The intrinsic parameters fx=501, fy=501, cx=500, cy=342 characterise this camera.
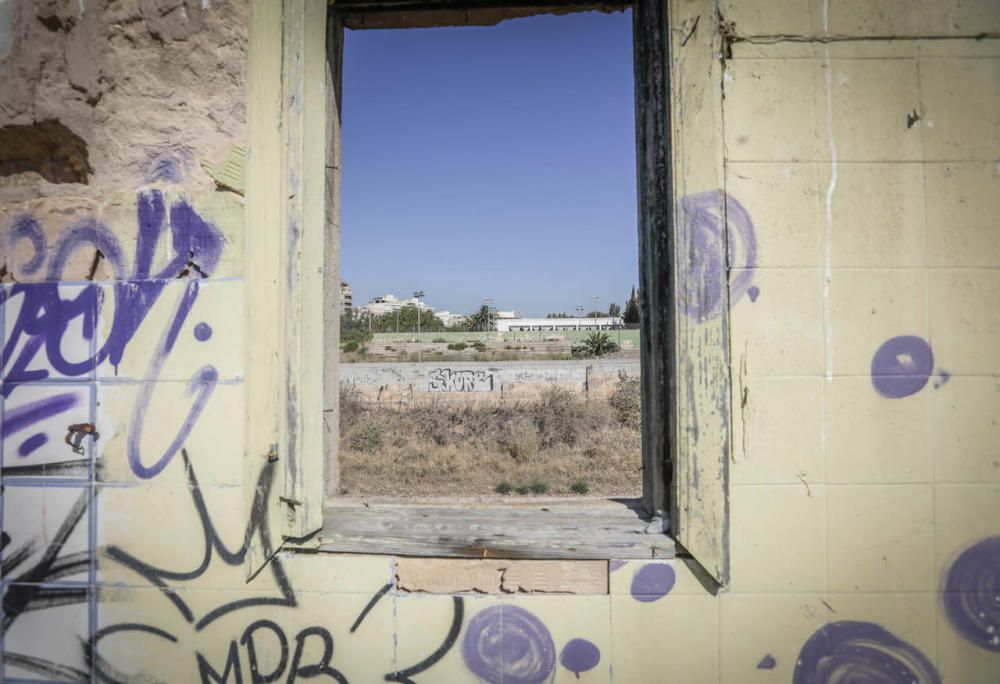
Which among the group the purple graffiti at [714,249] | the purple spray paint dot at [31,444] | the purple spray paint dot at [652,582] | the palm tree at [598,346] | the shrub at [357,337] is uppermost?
the shrub at [357,337]

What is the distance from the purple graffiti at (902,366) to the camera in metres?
1.73

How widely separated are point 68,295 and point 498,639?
1.97 metres

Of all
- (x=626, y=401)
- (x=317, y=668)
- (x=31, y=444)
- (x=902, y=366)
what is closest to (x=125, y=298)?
(x=31, y=444)

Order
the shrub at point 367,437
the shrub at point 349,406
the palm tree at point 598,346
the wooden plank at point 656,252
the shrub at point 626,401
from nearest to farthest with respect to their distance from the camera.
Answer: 1. the wooden plank at point 656,252
2. the shrub at point 367,437
3. the shrub at point 349,406
4. the shrub at point 626,401
5. the palm tree at point 598,346

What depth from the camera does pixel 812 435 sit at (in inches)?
68.4

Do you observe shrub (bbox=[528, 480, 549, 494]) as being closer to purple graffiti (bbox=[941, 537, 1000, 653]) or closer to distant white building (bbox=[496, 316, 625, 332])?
purple graffiti (bbox=[941, 537, 1000, 653])

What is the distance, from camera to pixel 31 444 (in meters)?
1.84

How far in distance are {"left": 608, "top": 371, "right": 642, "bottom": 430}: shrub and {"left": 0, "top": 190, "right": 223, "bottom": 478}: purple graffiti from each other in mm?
10960

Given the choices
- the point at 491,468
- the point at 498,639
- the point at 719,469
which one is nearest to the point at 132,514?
the point at 498,639

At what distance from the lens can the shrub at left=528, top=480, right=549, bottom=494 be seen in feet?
25.3

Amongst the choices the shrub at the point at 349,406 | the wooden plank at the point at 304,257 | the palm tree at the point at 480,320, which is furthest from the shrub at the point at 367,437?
the palm tree at the point at 480,320

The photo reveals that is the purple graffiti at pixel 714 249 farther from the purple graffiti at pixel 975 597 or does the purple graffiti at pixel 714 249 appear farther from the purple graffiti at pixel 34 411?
the purple graffiti at pixel 34 411

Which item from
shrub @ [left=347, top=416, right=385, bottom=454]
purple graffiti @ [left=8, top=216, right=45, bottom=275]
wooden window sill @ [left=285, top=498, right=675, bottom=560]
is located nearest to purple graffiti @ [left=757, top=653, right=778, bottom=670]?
wooden window sill @ [left=285, top=498, right=675, bottom=560]

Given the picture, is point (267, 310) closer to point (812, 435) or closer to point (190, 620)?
point (190, 620)
